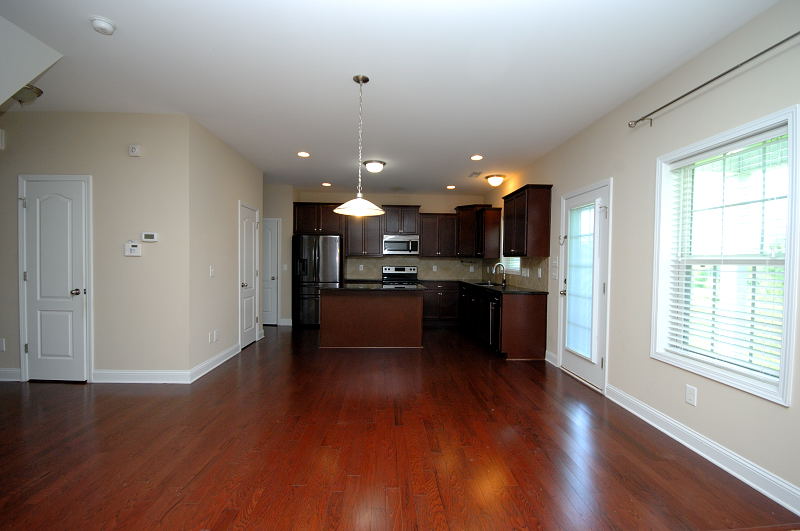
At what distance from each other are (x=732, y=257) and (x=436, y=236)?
5.52 m

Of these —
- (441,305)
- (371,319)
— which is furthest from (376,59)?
(441,305)

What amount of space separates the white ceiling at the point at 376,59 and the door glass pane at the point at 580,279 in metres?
1.05

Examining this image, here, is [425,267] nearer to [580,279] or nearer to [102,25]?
[580,279]

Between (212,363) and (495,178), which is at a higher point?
(495,178)

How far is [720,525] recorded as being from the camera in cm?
181

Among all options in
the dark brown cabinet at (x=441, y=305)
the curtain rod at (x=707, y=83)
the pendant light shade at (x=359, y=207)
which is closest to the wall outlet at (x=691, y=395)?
the curtain rod at (x=707, y=83)

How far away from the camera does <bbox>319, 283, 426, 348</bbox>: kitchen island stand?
17.9 ft

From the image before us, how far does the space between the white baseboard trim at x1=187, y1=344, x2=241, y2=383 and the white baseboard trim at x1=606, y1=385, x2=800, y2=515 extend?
429 centimetres

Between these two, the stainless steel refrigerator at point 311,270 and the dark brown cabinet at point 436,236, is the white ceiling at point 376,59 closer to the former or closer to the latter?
the stainless steel refrigerator at point 311,270

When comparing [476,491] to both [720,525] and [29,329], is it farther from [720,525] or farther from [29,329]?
[29,329]

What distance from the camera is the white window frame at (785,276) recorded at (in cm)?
196

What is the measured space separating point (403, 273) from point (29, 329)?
5.62 meters

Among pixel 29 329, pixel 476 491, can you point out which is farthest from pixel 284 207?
pixel 476 491

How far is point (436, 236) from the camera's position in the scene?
7695 mm
